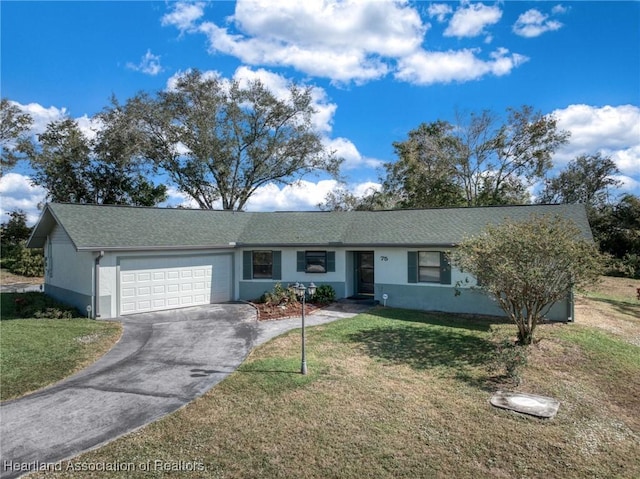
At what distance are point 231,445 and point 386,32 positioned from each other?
12236mm

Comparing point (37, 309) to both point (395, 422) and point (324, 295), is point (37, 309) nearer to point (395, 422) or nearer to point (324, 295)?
point (324, 295)

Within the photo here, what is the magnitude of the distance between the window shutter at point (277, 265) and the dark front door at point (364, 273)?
3.82 meters

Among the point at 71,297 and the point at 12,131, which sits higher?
the point at 12,131

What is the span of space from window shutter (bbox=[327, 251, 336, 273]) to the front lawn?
7.21 meters

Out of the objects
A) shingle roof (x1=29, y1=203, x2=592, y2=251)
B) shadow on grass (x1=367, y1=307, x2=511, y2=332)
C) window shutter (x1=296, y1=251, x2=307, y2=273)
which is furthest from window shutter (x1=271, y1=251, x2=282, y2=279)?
shadow on grass (x1=367, y1=307, x2=511, y2=332)

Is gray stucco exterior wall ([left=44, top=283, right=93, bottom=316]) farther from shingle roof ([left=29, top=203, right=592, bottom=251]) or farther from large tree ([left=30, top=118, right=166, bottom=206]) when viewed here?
large tree ([left=30, top=118, right=166, bottom=206])

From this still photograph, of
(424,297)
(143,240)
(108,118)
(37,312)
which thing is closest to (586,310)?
→ (424,297)

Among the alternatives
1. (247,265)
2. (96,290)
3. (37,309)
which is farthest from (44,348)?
(247,265)

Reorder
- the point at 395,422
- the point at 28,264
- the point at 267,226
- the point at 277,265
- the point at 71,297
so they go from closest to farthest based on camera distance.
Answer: the point at 395,422 < the point at 71,297 < the point at 277,265 < the point at 267,226 < the point at 28,264

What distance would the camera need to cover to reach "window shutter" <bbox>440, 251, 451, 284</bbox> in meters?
14.6

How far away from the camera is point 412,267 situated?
15.4 meters

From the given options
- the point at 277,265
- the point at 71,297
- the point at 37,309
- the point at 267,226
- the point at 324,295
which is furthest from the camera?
the point at 267,226

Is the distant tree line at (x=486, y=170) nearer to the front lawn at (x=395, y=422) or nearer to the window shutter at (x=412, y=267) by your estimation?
the window shutter at (x=412, y=267)

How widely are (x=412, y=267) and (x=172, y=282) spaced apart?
400 inches
